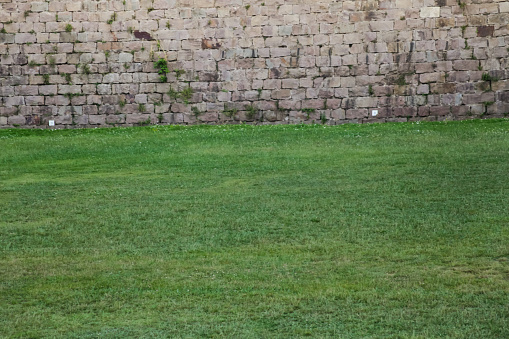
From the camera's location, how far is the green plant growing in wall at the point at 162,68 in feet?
61.3

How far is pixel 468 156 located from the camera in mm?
11531

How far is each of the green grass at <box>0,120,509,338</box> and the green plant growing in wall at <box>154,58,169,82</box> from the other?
597 centimetres

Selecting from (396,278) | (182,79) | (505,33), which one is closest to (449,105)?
(505,33)

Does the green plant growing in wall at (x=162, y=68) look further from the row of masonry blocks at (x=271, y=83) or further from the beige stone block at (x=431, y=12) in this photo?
the beige stone block at (x=431, y=12)

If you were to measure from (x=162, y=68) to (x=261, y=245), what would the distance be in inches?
501

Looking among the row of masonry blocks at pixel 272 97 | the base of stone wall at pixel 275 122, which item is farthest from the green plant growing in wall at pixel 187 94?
the base of stone wall at pixel 275 122

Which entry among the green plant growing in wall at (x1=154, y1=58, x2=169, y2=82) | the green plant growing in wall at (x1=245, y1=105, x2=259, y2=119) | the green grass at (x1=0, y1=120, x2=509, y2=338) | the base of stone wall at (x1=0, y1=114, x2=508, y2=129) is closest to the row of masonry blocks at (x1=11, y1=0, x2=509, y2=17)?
the green plant growing in wall at (x1=154, y1=58, x2=169, y2=82)

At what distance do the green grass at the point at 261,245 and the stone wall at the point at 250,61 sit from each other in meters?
5.22

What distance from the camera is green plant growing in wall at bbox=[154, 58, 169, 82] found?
61.3 feet

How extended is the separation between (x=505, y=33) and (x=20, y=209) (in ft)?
41.7

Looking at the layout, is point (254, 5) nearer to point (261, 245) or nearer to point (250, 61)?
point (250, 61)

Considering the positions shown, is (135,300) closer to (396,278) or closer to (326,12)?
(396,278)

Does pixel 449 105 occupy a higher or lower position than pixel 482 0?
lower

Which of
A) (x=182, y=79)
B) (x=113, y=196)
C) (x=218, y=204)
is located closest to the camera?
(x=218, y=204)
